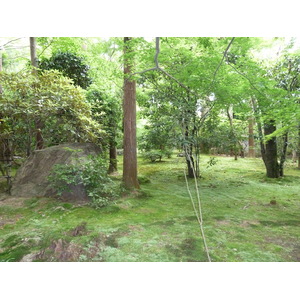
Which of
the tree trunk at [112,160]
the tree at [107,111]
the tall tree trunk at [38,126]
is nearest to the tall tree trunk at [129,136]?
the tree at [107,111]

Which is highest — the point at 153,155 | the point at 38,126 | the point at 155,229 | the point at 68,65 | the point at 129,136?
the point at 68,65

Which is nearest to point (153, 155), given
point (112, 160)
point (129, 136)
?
point (112, 160)

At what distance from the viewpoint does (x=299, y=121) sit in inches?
110

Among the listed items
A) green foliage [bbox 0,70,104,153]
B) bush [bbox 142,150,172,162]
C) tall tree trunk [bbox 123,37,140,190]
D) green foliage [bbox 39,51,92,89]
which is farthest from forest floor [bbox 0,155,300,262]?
green foliage [bbox 39,51,92,89]

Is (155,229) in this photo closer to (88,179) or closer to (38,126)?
(88,179)

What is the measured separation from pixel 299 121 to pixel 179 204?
82.4 inches

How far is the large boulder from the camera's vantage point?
9.85 ft

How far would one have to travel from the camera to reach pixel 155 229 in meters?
2.20

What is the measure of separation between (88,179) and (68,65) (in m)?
2.80

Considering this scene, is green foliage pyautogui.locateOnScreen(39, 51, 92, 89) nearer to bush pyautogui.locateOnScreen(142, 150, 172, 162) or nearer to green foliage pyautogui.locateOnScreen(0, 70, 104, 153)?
green foliage pyautogui.locateOnScreen(0, 70, 104, 153)

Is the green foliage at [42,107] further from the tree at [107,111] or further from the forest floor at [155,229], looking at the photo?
the forest floor at [155,229]

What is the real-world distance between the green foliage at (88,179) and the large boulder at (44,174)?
122mm

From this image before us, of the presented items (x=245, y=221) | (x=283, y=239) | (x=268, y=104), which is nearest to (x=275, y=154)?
(x=268, y=104)
